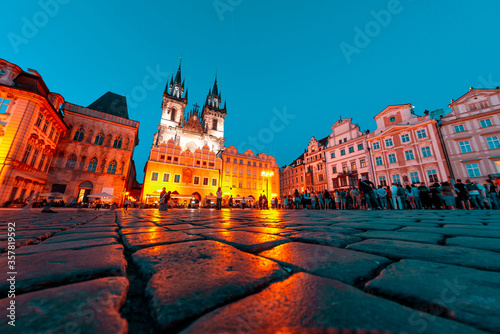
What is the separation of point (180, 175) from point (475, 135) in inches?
1294

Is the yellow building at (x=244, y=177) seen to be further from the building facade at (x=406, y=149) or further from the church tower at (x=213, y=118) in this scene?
the building facade at (x=406, y=149)

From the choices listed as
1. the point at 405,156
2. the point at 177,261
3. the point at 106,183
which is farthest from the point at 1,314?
the point at 405,156

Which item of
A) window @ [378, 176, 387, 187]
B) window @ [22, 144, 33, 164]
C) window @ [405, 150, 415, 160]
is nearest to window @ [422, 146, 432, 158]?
window @ [405, 150, 415, 160]

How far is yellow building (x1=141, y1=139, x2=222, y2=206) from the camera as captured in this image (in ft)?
80.2

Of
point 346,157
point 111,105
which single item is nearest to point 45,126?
point 111,105

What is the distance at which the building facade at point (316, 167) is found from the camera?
3031cm

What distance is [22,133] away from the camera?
15266 mm

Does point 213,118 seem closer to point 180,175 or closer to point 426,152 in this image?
point 180,175

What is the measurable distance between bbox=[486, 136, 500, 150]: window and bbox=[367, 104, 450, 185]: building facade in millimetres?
3331

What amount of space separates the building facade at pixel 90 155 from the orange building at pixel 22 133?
168 centimetres

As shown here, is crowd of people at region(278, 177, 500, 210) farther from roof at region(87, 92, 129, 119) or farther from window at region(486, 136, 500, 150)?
roof at region(87, 92, 129, 119)

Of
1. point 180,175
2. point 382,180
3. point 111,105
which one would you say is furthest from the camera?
point 111,105

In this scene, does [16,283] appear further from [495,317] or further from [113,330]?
[495,317]

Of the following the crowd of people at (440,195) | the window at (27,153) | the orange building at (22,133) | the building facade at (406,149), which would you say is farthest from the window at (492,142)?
the window at (27,153)
